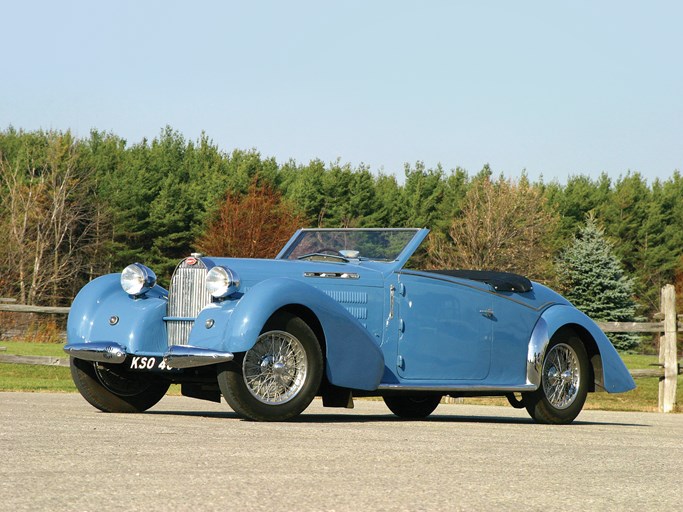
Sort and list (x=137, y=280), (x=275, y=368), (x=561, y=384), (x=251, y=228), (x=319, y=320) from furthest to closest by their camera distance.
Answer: (x=251, y=228)
(x=561, y=384)
(x=137, y=280)
(x=319, y=320)
(x=275, y=368)

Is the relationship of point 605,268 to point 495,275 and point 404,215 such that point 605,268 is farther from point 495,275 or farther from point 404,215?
point 495,275

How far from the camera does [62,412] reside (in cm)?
964

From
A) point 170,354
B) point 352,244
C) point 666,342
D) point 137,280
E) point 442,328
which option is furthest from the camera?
point 666,342

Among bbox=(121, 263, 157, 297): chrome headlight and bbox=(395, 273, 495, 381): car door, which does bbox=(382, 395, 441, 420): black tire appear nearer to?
bbox=(395, 273, 495, 381): car door

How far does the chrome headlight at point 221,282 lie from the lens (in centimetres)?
912

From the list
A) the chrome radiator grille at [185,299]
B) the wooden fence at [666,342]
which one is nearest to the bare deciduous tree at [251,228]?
the wooden fence at [666,342]

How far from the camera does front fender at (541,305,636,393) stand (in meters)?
10.9

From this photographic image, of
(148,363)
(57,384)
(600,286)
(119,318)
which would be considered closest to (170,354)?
(148,363)

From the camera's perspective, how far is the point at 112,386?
33.2 ft

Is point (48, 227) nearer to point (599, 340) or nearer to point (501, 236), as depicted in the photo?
point (501, 236)

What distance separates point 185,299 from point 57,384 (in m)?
10.7

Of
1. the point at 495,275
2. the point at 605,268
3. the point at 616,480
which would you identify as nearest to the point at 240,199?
→ the point at 605,268

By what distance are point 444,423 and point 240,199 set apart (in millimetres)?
62762

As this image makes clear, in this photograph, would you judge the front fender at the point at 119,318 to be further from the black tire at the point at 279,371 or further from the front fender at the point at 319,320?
the black tire at the point at 279,371
